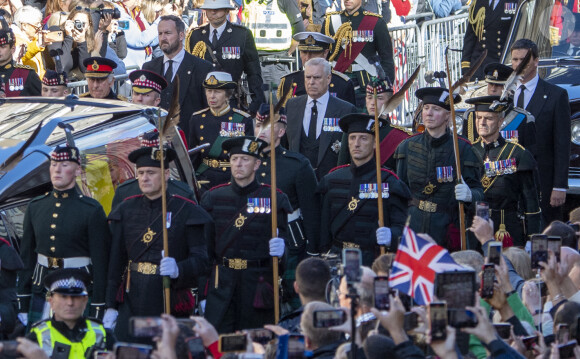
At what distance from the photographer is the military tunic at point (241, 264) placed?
12.1 metres

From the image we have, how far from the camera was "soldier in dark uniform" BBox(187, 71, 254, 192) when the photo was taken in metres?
14.3

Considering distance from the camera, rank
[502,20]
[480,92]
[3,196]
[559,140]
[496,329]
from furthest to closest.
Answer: [502,20] → [480,92] → [559,140] → [3,196] → [496,329]

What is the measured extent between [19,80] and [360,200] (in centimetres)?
471

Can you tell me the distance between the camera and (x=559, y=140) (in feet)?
47.5

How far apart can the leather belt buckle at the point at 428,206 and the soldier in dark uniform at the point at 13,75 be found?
15.2ft

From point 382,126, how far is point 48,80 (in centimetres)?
357

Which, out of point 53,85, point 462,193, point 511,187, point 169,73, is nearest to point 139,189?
point 462,193

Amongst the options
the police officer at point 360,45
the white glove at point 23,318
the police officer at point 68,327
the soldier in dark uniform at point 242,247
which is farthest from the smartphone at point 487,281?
the police officer at point 360,45

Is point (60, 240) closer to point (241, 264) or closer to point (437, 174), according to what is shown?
point (241, 264)

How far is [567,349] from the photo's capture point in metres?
7.80

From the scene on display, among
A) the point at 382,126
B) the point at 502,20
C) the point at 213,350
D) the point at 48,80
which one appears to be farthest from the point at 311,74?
the point at 213,350

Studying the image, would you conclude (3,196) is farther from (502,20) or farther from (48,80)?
(502,20)

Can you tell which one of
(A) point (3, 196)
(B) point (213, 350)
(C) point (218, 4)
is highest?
(C) point (218, 4)

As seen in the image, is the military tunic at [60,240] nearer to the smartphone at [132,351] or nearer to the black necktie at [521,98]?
the smartphone at [132,351]
